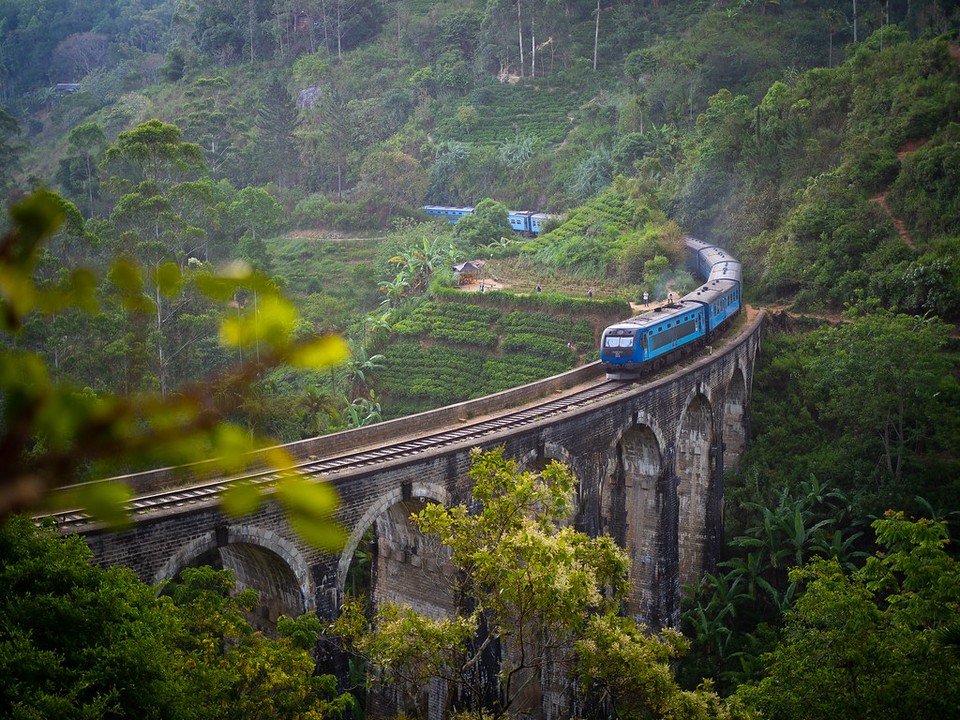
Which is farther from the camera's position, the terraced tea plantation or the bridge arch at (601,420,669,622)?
the terraced tea plantation

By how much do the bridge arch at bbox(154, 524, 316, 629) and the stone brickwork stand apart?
22 millimetres

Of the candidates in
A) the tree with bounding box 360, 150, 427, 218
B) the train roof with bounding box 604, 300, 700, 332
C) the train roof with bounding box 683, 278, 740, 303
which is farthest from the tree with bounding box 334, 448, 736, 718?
the tree with bounding box 360, 150, 427, 218

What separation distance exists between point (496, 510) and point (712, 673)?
49.2 ft

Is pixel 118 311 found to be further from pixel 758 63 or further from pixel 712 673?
pixel 758 63

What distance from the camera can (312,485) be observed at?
230 cm

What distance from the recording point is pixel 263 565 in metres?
15.3

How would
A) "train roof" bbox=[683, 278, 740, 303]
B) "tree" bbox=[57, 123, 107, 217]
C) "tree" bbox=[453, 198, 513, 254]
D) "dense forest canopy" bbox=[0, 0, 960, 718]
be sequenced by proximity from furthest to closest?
"tree" bbox=[57, 123, 107, 217] < "tree" bbox=[453, 198, 513, 254] < "train roof" bbox=[683, 278, 740, 303] < "dense forest canopy" bbox=[0, 0, 960, 718]

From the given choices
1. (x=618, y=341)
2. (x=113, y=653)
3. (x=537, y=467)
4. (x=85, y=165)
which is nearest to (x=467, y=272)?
(x=618, y=341)

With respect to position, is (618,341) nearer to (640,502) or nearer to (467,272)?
(640,502)

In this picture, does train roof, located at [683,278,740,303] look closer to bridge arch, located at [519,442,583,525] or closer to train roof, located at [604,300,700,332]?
train roof, located at [604,300,700,332]

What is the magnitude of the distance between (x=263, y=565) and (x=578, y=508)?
825cm

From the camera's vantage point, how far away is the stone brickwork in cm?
1376

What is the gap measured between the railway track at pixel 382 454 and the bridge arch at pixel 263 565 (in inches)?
24.3

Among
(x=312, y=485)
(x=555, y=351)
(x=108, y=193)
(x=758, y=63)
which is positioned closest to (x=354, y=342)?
(x=555, y=351)
